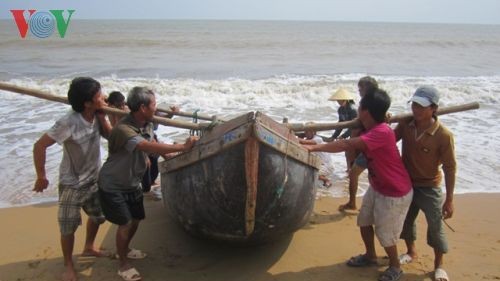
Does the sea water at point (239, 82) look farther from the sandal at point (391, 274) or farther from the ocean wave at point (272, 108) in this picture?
the sandal at point (391, 274)

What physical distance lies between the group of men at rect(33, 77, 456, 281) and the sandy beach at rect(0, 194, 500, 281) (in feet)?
0.90

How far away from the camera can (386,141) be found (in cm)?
335

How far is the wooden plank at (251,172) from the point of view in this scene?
3160 millimetres

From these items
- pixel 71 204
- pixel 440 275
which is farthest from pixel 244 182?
pixel 440 275

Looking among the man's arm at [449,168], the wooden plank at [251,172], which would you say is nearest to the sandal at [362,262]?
the man's arm at [449,168]

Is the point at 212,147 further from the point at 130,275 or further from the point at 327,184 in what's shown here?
the point at 327,184

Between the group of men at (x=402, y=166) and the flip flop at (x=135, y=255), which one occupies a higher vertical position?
the group of men at (x=402, y=166)

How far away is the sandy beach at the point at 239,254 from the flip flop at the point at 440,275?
0.12 meters

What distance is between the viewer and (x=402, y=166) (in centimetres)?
351

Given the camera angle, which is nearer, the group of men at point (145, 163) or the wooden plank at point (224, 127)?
the wooden plank at point (224, 127)

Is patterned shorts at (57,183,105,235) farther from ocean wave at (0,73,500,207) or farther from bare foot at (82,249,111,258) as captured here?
ocean wave at (0,73,500,207)

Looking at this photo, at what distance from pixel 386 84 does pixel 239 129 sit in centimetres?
1287

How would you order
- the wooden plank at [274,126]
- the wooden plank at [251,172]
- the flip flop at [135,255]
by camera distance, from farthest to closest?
the flip flop at [135,255] → the wooden plank at [274,126] → the wooden plank at [251,172]

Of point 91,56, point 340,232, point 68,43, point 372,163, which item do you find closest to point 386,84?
point 340,232
